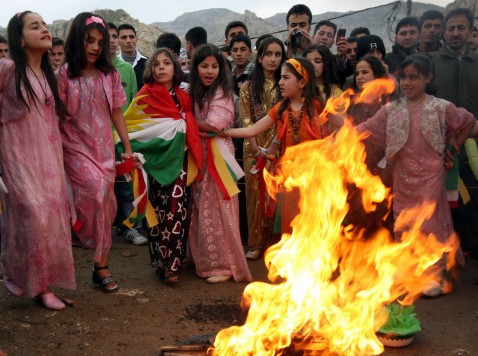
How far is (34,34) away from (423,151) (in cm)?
345

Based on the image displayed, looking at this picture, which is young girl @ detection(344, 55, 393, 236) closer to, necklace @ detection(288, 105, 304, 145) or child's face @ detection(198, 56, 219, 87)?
necklace @ detection(288, 105, 304, 145)

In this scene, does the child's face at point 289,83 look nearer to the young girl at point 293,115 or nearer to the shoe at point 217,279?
the young girl at point 293,115

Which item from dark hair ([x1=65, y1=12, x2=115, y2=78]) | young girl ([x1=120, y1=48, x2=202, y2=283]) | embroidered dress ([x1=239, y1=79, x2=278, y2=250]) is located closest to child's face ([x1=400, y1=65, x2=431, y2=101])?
embroidered dress ([x1=239, y1=79, x2=278, y2=250])

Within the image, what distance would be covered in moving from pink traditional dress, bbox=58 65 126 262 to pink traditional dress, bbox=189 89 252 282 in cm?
95

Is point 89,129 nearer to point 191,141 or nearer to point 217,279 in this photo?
point 191,141

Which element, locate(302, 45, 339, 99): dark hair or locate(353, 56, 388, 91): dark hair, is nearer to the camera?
locate(353, 56, 388, 91): dark hair

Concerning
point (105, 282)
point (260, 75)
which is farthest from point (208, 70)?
point (105, 282)

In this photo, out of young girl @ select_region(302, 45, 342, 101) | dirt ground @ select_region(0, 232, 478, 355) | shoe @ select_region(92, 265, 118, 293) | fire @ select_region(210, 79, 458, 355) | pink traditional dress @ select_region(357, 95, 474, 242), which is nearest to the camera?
fire @ select_region(210, 79, 458, 355)

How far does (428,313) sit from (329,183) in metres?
1.46

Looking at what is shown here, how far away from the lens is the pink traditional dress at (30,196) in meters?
4.22

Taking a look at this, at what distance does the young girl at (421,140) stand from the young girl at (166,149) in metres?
1.87

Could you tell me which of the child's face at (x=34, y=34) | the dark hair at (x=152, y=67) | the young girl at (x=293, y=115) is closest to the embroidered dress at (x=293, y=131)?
the young girl at (x=293, y=115)

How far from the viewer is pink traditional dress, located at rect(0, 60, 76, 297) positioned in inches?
166

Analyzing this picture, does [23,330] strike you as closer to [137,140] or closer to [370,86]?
[137,140]
